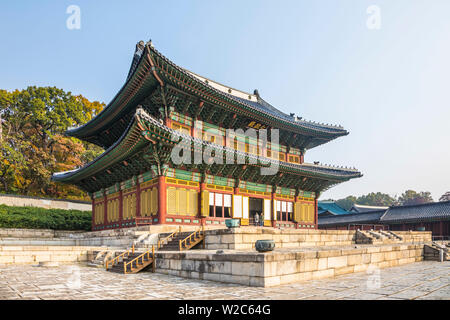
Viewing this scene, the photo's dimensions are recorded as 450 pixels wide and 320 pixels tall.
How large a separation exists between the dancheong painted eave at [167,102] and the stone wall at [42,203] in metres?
8.33

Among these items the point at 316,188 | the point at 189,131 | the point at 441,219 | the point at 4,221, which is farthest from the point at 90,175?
the point at 441,219

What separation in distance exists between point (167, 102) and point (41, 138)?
28565 mm

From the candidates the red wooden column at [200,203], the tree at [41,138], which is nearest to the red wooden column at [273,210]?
the red wooden column at [200,203]

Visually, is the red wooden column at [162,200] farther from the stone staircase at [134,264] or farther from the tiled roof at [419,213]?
the tiled roof at [419,213]

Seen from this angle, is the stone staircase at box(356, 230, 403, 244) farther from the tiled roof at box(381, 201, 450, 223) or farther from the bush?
the bush

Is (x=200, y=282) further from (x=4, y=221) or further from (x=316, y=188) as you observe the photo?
(x=4, y=221)

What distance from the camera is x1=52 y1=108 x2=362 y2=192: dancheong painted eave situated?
19078 mm

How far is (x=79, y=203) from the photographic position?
1442 inches

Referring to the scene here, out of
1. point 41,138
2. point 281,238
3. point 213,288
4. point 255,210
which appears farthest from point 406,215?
point 41,138

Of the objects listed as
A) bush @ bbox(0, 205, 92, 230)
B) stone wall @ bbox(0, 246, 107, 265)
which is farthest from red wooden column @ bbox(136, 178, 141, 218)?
bush @ bbox(0, 205, 92, 230)

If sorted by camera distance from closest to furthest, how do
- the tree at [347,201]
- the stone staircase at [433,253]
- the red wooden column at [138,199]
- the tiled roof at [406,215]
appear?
the stone staircase at [433,253], the red wooden column at [138,199], the tiled roof at [406,215], the tree at [347,201]

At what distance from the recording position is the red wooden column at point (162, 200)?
2025cm

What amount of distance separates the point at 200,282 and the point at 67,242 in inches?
706

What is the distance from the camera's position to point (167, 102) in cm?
2227
